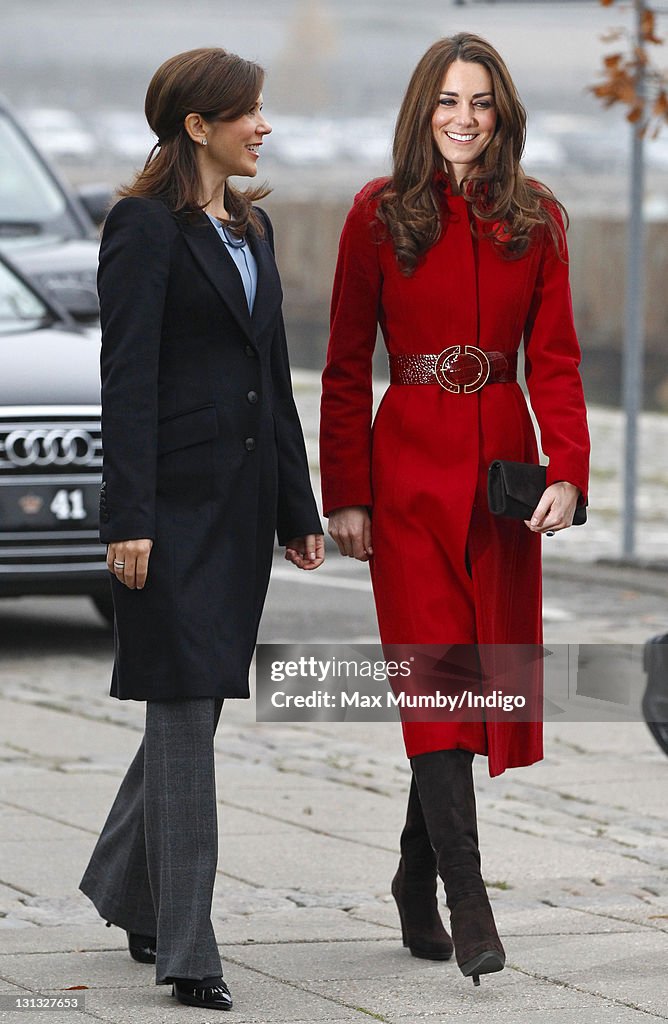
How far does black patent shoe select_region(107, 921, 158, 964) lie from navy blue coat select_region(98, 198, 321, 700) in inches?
22.1

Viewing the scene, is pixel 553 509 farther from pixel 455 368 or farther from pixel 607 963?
pixel 607 963

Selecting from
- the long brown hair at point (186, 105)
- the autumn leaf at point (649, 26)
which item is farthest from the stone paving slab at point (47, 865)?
the autumn leaf at point (649, 26)

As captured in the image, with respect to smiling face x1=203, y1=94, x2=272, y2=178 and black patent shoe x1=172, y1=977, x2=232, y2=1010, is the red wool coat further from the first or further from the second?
black patent shoe x1=172, y1=977, x2=232, y2=1010

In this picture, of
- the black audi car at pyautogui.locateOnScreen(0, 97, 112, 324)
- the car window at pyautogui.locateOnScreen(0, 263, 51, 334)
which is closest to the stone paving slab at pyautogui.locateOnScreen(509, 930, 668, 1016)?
the car window at pyautogui.locateOnScreen(0, 263, 51, 334)

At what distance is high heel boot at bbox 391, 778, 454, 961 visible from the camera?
4434mm

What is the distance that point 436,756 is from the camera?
13.9 ft

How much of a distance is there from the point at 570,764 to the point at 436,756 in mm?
2431

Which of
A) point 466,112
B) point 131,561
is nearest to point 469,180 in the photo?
point 466,112

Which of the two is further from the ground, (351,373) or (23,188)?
(23,188)

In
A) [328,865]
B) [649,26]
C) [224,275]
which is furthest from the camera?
[649,26]

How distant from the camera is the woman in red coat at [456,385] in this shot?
168 inches

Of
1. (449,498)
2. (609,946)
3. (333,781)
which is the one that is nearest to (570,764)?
(333,781)

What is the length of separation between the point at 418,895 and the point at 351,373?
112cm

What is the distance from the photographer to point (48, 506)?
7.93m
